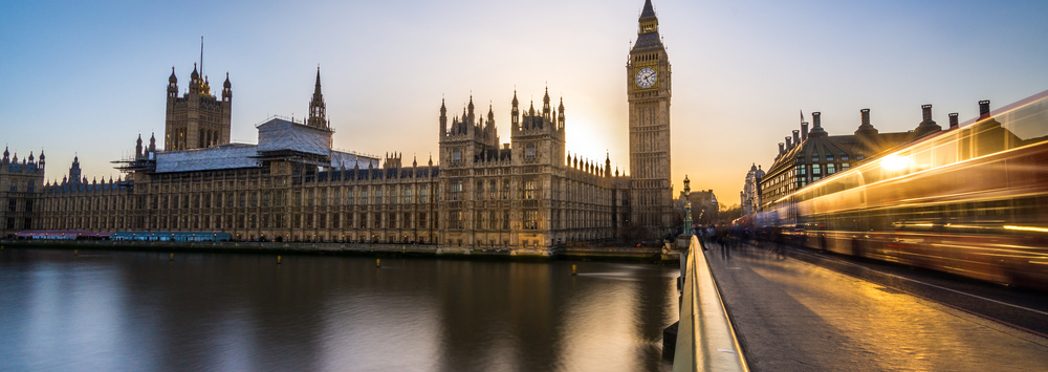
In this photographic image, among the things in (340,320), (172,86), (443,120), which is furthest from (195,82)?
(340,320)

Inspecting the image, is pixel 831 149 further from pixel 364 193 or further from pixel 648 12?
pixel 364 193

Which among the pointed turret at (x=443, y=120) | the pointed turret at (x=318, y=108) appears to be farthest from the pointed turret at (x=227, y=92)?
the pointed turret at (x=443, y=120)

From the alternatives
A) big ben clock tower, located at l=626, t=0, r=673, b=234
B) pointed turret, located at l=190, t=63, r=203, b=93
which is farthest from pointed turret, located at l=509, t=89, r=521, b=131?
pointed turret, located at l=190, t=63, r=203, b=93

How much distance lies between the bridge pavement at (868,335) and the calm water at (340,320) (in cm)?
1026

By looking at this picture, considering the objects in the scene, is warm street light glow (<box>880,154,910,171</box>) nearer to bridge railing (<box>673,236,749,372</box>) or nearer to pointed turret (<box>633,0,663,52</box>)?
bridge railing (<box>673,236,749,372</box>)

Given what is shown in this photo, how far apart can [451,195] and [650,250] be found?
84.8 feet

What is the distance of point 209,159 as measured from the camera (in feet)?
319

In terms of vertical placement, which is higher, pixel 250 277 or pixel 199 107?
pixel 199 107

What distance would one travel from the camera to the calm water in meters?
22.2

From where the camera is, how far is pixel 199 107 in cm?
13175

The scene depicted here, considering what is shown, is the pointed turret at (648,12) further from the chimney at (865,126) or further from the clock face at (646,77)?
the chimney at (865,126)

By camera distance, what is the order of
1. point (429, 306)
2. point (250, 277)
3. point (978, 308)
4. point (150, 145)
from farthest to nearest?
point (150, 145) → point (250, 277) → point (429, 306) → point (978, 308)

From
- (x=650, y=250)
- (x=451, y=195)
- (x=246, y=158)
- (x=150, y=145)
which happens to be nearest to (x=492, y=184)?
(x=451, y=195)

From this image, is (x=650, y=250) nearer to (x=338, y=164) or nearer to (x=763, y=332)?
(x=763, y=332)
